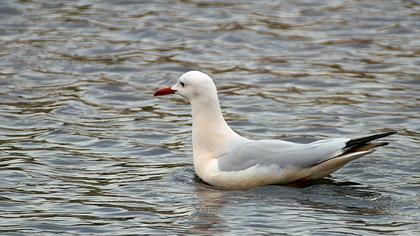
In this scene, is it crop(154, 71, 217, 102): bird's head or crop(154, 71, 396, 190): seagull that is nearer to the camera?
crop(154, 71, 396, 190): seagull

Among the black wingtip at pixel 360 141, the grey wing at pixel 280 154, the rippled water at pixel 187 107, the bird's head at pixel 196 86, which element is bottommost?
the rippled water at pixel 187 107

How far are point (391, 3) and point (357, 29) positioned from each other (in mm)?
1254

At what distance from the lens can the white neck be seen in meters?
9.49

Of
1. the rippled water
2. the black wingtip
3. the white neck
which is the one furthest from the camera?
the white neck

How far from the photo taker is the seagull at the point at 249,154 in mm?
9023

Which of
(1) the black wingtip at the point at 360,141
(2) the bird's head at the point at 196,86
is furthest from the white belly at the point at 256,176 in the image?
(2) the bird's head at the point at 196,86

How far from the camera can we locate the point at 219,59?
14.1 meters

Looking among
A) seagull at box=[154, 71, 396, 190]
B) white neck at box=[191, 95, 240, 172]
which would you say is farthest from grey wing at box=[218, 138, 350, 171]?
white neck at box=[191, 95, 240, 172]

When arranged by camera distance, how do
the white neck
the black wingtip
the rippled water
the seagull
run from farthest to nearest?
→ the white neck, the seagull, the black wingtip, the rippled water

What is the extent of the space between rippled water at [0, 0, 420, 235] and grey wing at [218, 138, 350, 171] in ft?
0.76

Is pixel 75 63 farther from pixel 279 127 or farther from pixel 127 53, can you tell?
pixel 279 127

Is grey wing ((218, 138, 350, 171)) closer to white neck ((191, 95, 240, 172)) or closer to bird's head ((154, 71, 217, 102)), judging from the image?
white neck ((191, 95, 240, 172))

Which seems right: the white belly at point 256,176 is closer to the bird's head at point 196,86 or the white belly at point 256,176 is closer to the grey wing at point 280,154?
the grey wing at point 280,154

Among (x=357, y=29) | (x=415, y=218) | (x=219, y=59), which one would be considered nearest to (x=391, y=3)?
(x=357, y=29)
